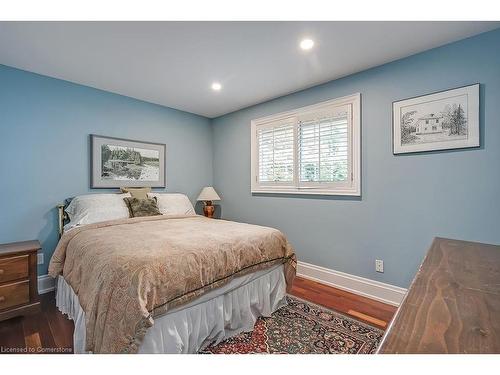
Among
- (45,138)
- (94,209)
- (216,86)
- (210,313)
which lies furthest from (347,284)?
(45,138)

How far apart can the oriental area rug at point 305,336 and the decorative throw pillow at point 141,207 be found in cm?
175

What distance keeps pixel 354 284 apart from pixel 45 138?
3769 mm

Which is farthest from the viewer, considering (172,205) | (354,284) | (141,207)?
(172,205)

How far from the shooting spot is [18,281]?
215 centimetres

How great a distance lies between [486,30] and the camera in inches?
76.5

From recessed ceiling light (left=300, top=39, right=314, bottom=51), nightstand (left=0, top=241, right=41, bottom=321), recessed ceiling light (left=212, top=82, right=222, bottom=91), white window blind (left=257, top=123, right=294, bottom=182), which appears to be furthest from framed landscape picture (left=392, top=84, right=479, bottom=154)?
nightstand (left=0, top=241, right=41, bottom=321)

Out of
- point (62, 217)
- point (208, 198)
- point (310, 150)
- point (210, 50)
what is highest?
point (210, 50)

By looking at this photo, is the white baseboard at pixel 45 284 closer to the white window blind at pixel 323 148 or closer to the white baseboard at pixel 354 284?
the white baseboard at pixel 354 284

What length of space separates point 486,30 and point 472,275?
2096 millimetres

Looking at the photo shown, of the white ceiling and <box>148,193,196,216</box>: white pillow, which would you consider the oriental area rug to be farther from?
the white ceiling

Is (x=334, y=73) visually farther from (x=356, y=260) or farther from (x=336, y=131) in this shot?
(x=356, y=260)

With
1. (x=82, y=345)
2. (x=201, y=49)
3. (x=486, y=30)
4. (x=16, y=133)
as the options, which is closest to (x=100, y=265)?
(x=82, y=345)

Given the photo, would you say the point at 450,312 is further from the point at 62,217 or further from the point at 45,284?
the point at 45,284

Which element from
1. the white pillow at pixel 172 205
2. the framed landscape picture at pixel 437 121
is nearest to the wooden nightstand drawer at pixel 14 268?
the white pillow at pixel 172 205
